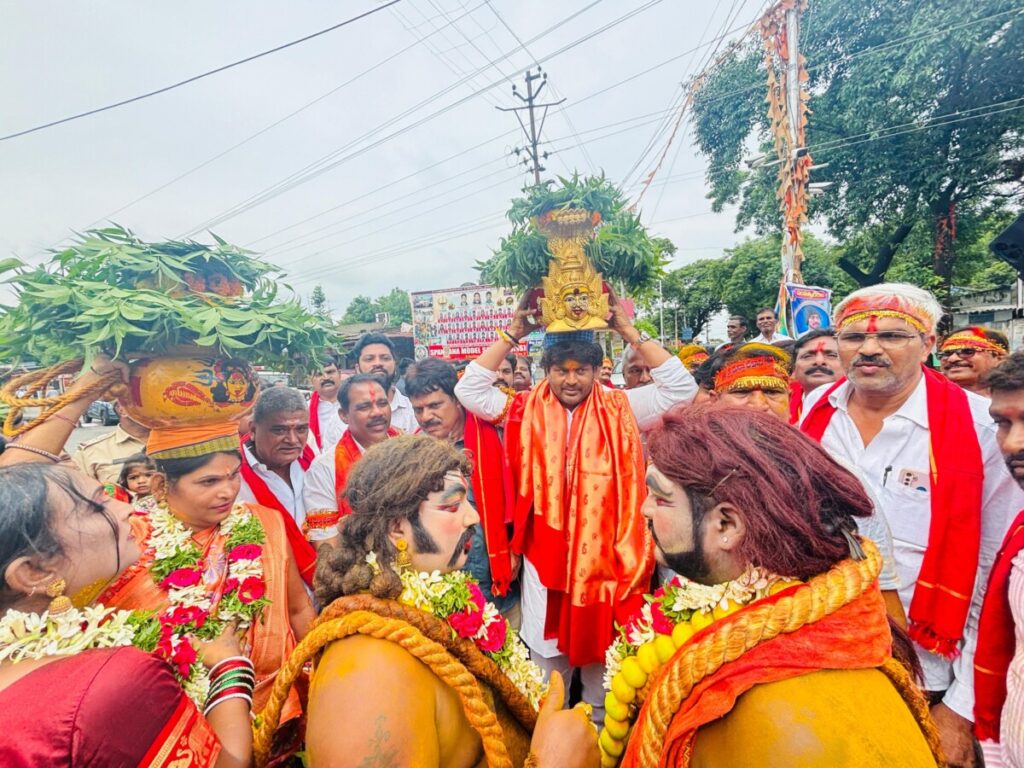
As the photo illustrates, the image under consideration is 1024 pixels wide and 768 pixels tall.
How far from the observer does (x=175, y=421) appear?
2066 mm

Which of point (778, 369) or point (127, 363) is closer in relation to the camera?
point (127, 363)

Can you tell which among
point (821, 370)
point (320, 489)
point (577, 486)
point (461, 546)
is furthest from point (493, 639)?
point (821, 370)

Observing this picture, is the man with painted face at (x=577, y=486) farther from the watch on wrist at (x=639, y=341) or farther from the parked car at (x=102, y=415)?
the parked car at (x=102, y=415)

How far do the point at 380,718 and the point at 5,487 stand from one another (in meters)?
1.14

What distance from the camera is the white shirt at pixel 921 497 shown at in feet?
7.56

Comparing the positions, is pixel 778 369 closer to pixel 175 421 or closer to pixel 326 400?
pixel 175 421

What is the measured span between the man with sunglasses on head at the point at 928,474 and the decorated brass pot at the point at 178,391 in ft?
10.4

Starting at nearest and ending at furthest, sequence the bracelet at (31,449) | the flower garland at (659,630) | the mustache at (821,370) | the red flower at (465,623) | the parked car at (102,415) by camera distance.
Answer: the flower garland at (659,630)
the red flower at (465,623)
the bracelet at (31,449)
the mustache at (821,370)
the parked car at (102,415)

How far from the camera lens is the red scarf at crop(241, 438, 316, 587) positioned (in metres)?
2.77

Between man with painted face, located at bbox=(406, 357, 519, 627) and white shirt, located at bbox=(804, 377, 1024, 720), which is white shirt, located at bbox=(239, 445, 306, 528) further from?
white shirt, located at bbox=(804, 377, 1024, 720)

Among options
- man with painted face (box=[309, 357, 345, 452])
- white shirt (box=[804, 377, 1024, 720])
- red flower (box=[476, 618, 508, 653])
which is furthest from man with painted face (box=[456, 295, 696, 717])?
man with painted face (box=[309, 357, 345, 452])

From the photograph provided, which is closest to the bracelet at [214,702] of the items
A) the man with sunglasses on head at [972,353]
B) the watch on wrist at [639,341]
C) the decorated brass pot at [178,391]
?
the decorated brass pot at [178,391]

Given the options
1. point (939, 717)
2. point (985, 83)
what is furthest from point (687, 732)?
point (985, 83)

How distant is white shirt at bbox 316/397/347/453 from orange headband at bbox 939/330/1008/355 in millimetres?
5832
